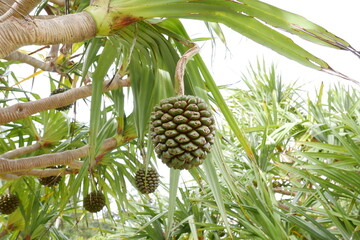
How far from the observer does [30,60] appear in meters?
1.65

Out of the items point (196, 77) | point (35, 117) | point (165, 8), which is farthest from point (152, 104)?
point (35, 117)

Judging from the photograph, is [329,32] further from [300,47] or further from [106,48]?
[106,48]

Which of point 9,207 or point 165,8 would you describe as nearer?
point 165,8

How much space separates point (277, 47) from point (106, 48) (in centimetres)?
49

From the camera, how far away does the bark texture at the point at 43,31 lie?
23.3 inches

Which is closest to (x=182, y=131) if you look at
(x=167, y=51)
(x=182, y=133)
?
(x=182, y=133)

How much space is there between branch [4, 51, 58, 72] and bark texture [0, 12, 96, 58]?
923 millimetres

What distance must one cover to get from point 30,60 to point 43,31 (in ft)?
3.67

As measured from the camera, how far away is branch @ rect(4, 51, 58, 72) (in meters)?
1.52

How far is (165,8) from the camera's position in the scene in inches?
28.9

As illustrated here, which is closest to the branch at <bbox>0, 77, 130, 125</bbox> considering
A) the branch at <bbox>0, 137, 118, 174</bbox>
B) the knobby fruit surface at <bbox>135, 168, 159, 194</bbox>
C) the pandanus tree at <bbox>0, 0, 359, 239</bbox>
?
the pandanus tree at <bbox>0, 0, 359, 239</bbox>

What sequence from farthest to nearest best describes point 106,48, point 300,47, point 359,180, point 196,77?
point 359,180
point 106,48
point 196,77
point 300,47

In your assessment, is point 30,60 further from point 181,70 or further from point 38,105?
point 181,70

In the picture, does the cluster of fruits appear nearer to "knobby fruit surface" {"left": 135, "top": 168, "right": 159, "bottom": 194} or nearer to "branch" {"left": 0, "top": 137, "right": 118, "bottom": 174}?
"branch" {"left": 0, "top": 137, "right": 118, "bottom": 174}
